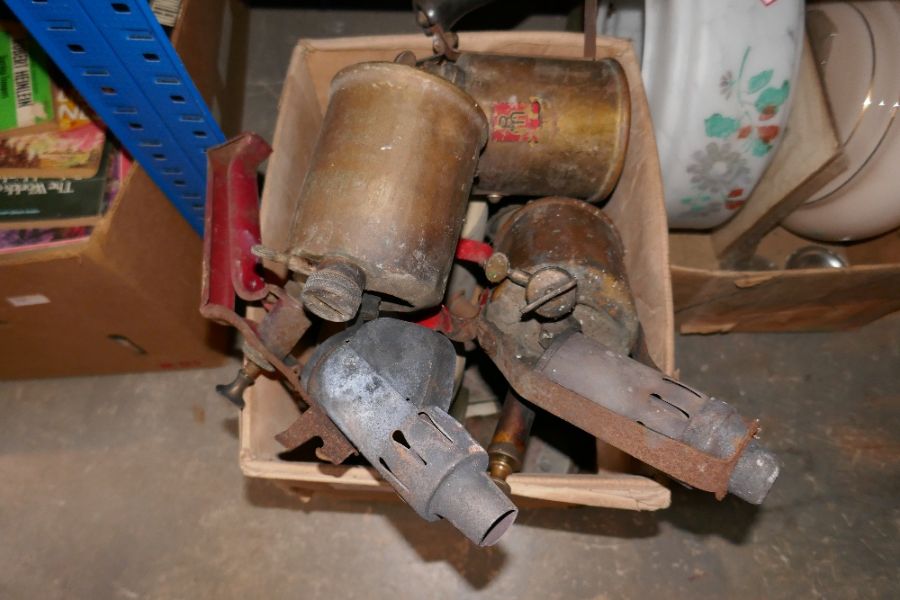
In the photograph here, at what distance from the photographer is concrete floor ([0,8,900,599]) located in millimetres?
1256

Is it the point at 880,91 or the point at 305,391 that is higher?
the point at 880,91

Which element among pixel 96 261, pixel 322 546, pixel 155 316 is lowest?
pixel 322 546

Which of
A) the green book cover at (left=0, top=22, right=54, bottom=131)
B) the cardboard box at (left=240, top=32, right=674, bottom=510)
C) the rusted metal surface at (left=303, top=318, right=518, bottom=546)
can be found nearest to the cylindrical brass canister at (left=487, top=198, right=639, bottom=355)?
the cardboard box at (left=240, top=32, right=674, bottom=510)

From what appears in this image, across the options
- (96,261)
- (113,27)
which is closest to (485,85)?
(113,27)

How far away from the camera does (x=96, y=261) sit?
3.22 feet

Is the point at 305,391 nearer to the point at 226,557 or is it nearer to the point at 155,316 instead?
the point at 155,316

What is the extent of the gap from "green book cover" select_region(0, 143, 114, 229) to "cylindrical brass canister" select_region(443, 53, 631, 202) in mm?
606

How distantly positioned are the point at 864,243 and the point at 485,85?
0.98m

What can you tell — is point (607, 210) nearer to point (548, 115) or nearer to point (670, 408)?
point (548, 115)

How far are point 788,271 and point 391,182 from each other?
29.8 inches

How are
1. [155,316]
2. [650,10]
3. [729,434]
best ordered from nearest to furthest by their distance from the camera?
[729,434] < [650,10] < [155,316]

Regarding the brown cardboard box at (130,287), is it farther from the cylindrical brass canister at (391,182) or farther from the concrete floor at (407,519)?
the cylindrical brass canister at (391,182)

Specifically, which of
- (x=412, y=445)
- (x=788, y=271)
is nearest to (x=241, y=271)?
(x=412, y=445)

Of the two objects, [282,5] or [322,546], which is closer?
[322,546]
